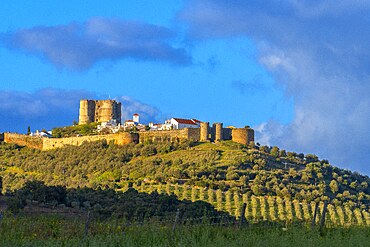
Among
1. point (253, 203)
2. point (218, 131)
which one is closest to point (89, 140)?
point (218, 131)

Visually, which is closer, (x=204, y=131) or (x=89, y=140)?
(x=204, y=131)

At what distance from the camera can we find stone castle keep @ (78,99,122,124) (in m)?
95.1

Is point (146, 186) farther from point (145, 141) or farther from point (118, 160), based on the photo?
point (145, 141)

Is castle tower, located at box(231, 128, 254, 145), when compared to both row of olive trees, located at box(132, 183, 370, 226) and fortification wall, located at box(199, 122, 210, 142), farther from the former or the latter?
row of olive trees, located at box(132, 183, 370, 226)

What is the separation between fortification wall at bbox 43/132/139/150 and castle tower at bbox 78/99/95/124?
1697 cm

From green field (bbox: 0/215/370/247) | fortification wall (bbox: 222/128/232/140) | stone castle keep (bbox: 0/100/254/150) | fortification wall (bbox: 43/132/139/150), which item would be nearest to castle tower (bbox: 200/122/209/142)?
stone castle keep (bbox: 0/100/254/150)

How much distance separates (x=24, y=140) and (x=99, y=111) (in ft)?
55.6

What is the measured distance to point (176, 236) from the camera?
14.1 metres

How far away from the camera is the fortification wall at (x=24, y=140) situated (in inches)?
3120

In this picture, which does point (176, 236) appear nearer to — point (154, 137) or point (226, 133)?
point (154, 137)

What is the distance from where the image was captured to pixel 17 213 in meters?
23.2

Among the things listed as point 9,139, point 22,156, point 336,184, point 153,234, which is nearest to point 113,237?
point 153,234

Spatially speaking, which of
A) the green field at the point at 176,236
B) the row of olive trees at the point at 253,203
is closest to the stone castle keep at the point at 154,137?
the row of olive trees at the point at 253,203

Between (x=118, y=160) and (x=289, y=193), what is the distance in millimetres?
20437
